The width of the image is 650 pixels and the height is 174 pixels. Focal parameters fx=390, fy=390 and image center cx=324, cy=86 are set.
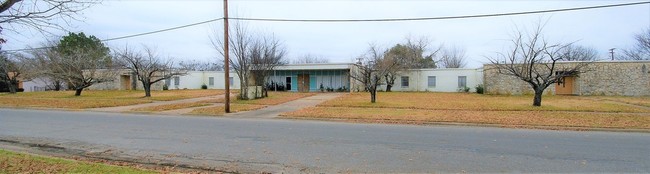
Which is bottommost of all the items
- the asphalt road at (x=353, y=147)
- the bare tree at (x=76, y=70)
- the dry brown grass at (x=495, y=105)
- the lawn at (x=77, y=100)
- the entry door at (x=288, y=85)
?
the asphalt road at (x=353, y=147)

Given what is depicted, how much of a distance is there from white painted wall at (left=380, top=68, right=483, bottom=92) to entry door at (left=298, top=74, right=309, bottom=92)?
25.8ft

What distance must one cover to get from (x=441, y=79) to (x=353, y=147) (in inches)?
1292

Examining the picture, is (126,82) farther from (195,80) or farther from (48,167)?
(48,167)

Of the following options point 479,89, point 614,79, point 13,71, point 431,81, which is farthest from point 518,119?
point 13,71

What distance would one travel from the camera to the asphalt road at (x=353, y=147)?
21.2 ft

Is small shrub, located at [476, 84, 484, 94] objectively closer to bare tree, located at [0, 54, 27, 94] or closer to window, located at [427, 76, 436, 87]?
window, located at [427, 76, 436, 87]

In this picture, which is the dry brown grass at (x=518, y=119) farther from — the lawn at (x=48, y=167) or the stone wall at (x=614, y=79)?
the stone wall at (x=614, y=79)

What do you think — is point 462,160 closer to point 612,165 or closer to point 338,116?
point 612,165

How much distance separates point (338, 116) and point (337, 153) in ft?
25.4

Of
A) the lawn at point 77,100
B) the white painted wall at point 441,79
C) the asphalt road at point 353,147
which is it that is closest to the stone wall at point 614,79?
the white painted wall at point 441,79

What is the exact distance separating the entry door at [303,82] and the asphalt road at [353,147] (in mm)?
29204

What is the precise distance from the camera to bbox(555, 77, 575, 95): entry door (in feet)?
107

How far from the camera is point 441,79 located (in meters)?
39.0

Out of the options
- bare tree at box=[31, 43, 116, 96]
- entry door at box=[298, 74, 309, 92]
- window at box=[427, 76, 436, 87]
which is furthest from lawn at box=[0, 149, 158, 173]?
window at box=[427, 76, 436, 87]
